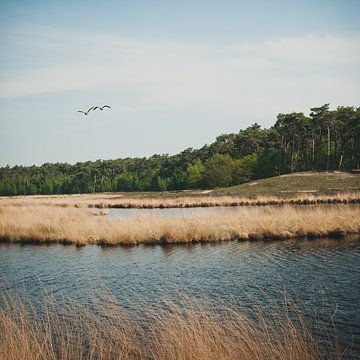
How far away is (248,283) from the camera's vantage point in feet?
40.1

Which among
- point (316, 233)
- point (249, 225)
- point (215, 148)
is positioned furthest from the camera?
point (215, 148)

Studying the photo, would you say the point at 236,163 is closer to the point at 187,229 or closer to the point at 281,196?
the point at 281,196

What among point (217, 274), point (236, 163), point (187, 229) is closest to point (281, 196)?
point (187, 229)

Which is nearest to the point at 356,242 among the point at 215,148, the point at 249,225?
the point at 249,225

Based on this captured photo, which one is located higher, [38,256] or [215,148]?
[215,148]

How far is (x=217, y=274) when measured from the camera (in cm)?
1372

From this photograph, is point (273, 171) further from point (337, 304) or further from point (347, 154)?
point (337, 304)

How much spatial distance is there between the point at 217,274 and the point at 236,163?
7521 centimetres

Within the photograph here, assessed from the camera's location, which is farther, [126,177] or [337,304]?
[126,177]

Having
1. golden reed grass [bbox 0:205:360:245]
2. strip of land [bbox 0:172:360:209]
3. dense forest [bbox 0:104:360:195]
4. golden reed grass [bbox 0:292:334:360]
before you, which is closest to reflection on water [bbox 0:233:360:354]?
golden reed grass [bbox 0:205:360:245]

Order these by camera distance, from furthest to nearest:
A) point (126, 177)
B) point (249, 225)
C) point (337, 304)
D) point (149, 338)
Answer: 1. point (126, 177)
2. point (249, 225)
3. point (337, 304)
4. point (149, 338)

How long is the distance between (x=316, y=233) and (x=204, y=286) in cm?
1035

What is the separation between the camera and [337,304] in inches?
388

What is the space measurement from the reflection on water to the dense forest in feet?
186
